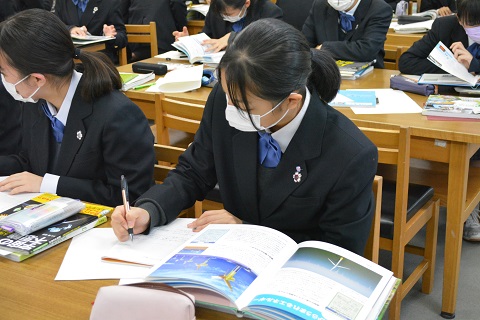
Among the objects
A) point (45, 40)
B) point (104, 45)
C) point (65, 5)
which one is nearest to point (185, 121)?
point (45, 40)

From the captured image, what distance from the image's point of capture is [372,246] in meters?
1.81

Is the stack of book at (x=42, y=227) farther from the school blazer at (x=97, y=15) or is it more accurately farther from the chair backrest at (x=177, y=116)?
the school blazer at (x=97, y=15)

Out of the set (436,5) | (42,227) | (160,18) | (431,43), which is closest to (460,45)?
(431,43)

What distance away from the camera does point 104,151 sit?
1.92 meters

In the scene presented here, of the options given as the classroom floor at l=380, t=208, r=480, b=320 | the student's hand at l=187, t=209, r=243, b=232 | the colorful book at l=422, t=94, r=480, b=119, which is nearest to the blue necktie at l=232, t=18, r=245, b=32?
the colorful book at l=422, t=94, r=480, b=119

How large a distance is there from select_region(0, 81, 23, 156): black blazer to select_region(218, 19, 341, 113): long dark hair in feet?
3.69

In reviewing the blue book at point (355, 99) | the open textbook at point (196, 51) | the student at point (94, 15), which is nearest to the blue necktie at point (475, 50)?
the blue book at point (355, 99)

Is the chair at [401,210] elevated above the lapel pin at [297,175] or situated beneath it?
situated beneath

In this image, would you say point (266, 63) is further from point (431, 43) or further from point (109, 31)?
point (109, 31)

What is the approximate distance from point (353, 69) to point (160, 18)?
2.59 m

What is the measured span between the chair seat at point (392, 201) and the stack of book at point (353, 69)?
825 mm

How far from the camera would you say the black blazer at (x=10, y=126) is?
7.54ft

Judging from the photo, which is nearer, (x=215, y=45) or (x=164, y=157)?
(x=164, y=157)

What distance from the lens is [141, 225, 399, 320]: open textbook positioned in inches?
43.4
